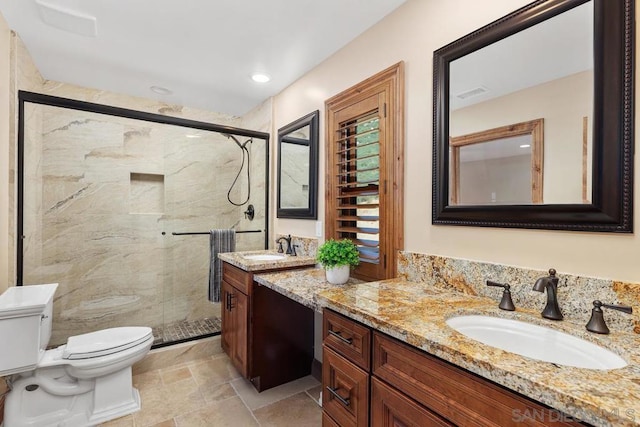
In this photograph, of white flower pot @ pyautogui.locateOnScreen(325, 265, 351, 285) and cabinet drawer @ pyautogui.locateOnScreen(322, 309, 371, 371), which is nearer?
cabinet drawer @ pyautogui.locateOnScreen(322, 309, 371, 371)

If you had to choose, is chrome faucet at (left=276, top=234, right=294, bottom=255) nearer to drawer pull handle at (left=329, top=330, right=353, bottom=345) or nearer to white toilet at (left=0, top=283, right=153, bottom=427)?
white toilet at (left=0, top=283, right=153, bottom=427)

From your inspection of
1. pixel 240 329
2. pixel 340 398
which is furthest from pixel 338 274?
pixel 240 329

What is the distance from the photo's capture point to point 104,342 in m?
2.04

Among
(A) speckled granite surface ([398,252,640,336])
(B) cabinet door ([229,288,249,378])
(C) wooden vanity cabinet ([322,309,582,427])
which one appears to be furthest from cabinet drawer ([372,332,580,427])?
(B) cabinet door ([229,288,249,378])

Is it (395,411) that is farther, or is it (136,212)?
(136,212)

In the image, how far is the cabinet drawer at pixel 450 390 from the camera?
0.69m

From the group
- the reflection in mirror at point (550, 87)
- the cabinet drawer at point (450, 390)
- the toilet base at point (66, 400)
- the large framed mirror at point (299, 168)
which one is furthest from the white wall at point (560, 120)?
the toilet base at point (66, 400)

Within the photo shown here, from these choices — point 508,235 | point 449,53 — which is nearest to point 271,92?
point 449,53

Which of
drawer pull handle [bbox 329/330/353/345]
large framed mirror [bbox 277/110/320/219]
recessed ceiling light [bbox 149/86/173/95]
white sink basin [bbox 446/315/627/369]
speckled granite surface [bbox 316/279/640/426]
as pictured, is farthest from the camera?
recessed ceiling light [bbox 149/86/173/95]

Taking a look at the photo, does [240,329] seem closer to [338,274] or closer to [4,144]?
[338,274]

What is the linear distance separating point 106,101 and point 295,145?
193 cm

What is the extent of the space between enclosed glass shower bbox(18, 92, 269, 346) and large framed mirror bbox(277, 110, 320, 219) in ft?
1.03

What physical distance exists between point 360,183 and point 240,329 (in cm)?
133

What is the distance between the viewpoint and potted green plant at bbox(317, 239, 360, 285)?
1741 mm
